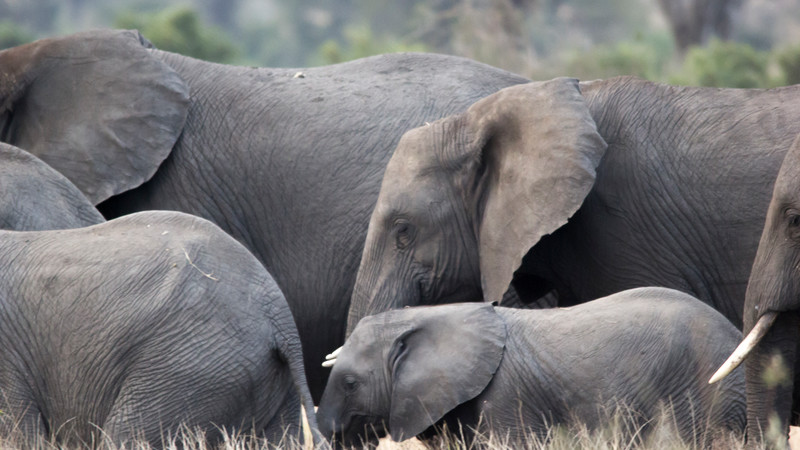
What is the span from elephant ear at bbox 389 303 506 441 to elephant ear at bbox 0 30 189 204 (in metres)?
1.68

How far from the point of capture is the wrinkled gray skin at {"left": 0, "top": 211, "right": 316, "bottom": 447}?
375 centimetres

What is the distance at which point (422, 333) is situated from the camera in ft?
13.9

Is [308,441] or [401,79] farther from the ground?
[401,79]

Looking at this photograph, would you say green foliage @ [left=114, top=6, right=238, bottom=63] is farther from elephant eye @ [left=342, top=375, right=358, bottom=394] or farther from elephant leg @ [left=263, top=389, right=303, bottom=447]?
elephant leg @ [left=263, top=389, right=303, bottom=447]

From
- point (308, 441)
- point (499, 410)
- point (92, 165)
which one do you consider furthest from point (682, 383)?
point (92, 165)

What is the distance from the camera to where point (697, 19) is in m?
19.8

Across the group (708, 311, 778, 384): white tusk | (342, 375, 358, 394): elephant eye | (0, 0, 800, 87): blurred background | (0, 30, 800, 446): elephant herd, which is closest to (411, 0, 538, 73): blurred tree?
(0, 0, 800, 87): blurred background

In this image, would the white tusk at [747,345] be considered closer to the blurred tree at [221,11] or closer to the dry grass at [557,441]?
the dry grass at [557,441]

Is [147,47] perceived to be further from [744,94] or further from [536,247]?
[744,94]

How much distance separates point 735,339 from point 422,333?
0.92 m

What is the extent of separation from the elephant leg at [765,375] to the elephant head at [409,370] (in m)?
0.73

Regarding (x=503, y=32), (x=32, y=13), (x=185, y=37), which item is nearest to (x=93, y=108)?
→ (x=185, y=37)

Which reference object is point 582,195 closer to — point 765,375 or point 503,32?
point 765,375

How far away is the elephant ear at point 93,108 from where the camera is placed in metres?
5.42
